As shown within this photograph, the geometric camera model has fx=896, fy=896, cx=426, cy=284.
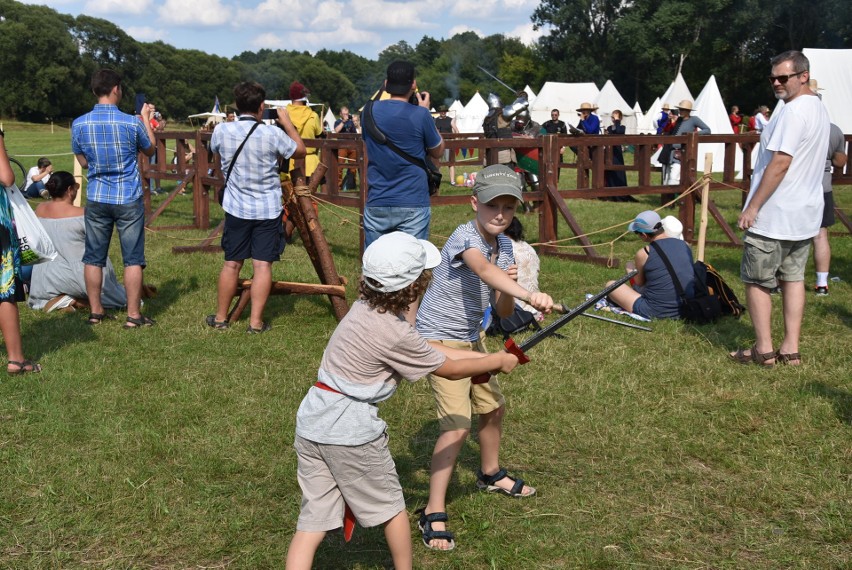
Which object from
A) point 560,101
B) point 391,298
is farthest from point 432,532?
point 560,101

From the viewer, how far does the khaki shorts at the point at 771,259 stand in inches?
231

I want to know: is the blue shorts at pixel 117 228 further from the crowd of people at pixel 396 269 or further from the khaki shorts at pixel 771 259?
the khaki shorts at pixel 771 259

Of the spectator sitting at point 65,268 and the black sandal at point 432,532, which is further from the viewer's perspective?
the spectator sitting at point 65,268

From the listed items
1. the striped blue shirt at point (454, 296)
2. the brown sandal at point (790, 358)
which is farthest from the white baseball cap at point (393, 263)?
the brown sandal at point (790, 358)

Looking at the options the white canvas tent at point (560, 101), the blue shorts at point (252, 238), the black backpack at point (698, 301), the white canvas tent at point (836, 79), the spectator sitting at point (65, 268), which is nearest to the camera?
the blue shorts at point (252, 238)

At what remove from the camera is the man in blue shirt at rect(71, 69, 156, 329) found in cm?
686

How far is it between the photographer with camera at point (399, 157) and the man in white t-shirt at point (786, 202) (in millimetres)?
2167

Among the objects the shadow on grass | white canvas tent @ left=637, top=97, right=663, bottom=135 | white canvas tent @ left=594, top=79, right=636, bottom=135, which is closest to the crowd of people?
the shadow on grass

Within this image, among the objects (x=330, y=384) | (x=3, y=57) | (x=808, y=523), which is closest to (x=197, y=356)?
(x=330, y=384)

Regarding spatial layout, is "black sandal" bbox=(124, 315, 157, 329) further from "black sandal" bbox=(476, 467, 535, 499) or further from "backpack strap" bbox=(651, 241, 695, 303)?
"backpack strap" bbox=(651, 241, 695, 303)

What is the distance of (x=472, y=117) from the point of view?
39.2 m

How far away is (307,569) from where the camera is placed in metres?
3.08

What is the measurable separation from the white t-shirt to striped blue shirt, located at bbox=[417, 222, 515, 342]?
2.67m

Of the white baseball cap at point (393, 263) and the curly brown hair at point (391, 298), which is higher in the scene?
the white baseball cap at point (393, 263)
